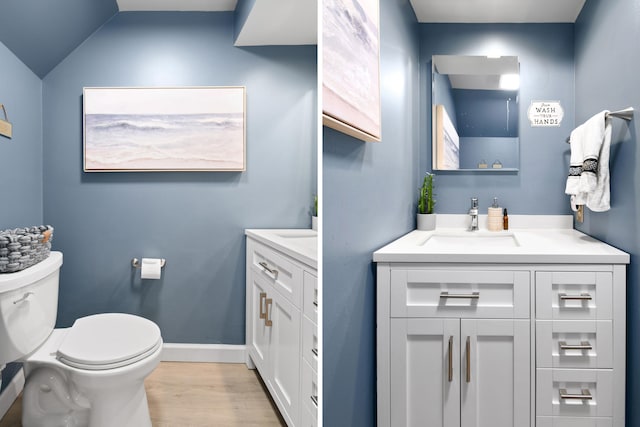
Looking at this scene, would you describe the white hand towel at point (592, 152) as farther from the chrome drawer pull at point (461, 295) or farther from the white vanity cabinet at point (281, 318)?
the white vanity cabinet at point (281, 318)

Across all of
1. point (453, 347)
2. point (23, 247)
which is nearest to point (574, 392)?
point (453, 347)

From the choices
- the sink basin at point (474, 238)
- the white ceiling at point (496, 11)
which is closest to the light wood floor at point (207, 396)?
the sink basin at point (474, 238)

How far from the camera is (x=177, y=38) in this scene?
0.46 meters

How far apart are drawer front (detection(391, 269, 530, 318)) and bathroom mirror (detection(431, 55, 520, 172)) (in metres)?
0.92

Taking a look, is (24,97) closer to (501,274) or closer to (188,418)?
(188,418)

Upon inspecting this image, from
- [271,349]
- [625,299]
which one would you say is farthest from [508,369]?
[271,349]

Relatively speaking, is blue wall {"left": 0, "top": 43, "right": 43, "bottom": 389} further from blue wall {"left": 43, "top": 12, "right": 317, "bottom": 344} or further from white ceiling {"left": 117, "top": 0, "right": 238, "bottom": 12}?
white ceiling {"left": 117, "top": 0, "right": 238, "bottom": 12}

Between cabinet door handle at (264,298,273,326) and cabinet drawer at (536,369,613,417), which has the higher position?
cabinet door handle at (264,298,273,326)

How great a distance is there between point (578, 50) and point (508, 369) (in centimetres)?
153

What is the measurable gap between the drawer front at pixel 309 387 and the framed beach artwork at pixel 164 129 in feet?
1.12

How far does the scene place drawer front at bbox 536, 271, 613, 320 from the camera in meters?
1.31

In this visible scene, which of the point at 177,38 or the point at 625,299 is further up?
the point at 177,38

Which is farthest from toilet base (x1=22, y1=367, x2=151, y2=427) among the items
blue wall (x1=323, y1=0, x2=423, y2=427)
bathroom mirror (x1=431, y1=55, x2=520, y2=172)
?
bathroom mirror (x1=431, y1=55, x2=520, y2=172)

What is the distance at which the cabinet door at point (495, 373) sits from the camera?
1312mm
